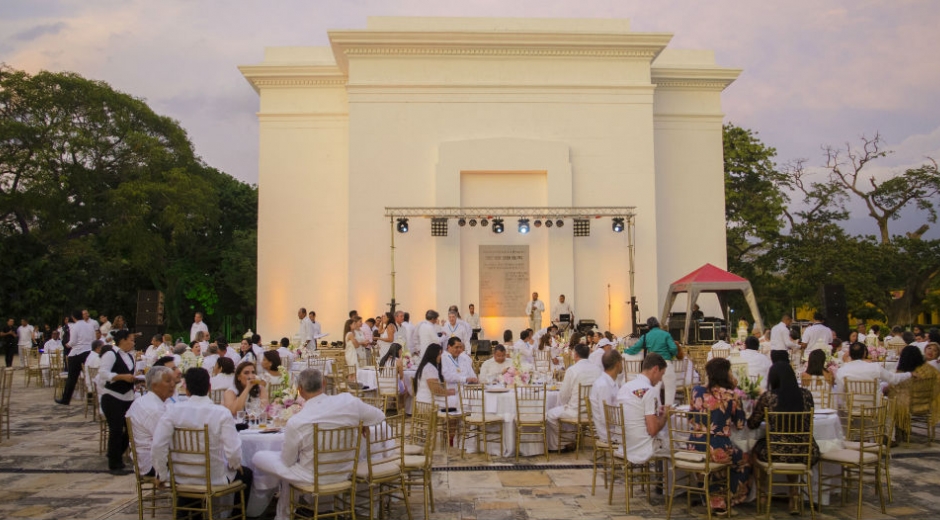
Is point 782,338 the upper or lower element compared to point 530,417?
upper

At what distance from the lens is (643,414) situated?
6531 millimetres

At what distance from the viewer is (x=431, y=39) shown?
21.9 m

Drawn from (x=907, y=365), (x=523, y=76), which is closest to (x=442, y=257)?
(x=523, y=76)

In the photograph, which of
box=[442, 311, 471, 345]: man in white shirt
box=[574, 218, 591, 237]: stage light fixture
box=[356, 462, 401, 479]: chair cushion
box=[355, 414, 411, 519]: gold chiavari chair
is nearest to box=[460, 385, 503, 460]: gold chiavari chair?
box=[355, 414, 411, 519]: gold chiavari chair

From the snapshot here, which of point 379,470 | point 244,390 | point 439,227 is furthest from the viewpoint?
point 439,227

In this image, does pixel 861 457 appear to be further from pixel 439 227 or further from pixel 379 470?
pixel 439 227

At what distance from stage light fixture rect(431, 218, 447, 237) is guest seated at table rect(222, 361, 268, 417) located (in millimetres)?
14075

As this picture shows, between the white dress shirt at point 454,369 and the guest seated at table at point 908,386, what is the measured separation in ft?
17.2

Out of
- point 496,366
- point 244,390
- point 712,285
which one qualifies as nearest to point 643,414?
point 244,390

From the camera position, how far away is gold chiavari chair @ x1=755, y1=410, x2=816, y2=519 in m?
6.03

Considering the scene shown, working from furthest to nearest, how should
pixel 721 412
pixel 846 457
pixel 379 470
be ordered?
pixel 846 457, pixel 721 412, pixel 379 470

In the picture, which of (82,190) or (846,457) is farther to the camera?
(82,190)

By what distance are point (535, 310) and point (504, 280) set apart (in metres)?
2.04

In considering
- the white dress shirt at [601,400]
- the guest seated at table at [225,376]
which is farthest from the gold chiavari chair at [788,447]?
the guest seated at table at [225,376]
